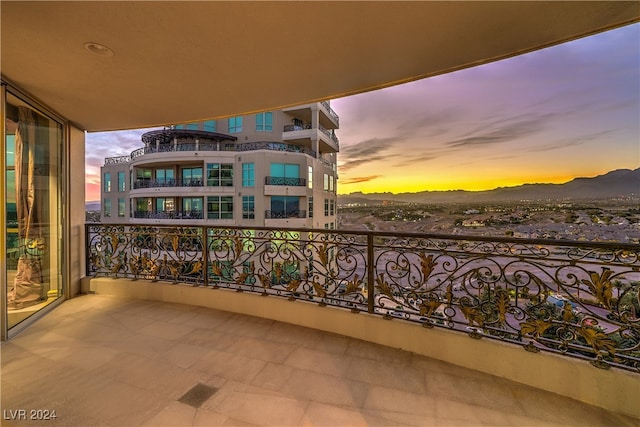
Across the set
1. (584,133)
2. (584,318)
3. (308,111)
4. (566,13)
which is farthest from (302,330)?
(308,111)

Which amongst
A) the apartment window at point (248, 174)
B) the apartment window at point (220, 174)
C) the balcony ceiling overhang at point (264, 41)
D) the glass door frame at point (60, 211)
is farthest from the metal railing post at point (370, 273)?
the apartment window at point (220, 174)

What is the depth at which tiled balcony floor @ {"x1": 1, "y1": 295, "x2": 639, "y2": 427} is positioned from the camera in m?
1.44

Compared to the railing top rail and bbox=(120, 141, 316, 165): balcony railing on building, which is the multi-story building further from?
the railing top rail

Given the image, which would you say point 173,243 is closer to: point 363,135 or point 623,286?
point 623,286

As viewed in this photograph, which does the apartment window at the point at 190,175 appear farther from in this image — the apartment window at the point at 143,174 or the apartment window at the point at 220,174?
the apartment window at the point at 143,174

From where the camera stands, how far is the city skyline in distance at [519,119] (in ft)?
12.1

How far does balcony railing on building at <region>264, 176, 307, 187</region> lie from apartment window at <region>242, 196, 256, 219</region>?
1.40m

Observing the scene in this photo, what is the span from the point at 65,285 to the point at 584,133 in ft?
29.8

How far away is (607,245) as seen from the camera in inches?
63.6

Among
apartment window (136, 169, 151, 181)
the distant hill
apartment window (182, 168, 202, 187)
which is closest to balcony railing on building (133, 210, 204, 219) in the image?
apartment window (182, 168, 202, 187)

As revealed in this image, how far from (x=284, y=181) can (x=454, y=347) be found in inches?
533

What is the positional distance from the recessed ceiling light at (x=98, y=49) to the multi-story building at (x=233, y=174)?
12545 mm

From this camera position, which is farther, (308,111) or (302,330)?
(308,111)

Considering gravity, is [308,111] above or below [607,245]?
above
